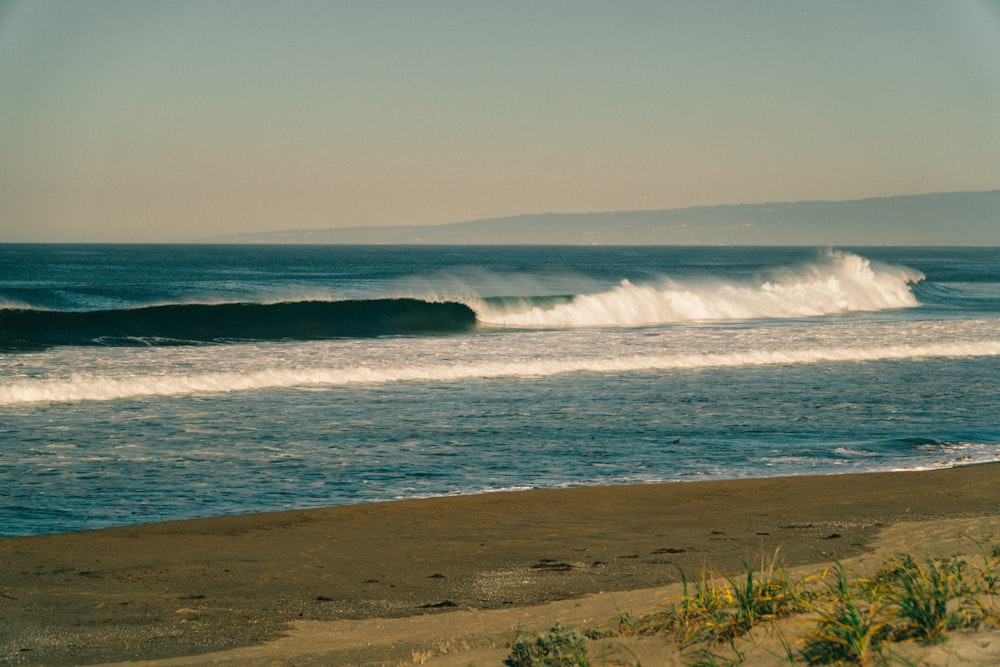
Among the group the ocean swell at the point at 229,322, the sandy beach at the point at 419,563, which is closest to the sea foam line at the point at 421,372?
the sandy beach at the point at 419,563

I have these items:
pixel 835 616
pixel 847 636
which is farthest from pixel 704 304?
pixel 847 636

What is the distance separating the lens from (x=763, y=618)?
13.1ft

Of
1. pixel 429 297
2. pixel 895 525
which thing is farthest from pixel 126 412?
pixel 429 297

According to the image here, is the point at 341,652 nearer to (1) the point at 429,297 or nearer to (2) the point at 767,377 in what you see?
(2) the point at 767,377

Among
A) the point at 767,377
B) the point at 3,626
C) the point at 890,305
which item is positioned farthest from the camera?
the point at 890,305

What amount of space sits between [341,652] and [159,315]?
25.0 m

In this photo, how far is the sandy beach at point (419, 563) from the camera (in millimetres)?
5277

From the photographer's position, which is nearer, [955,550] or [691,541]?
[955,550]

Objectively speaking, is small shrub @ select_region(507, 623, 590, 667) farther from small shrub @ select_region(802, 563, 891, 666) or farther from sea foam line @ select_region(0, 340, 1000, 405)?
sea foam line @ select_region(0, 340, 1000, 405)

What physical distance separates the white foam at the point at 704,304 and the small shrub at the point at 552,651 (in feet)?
96.3

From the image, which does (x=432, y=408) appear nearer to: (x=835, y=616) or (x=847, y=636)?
(x=835, y=616)

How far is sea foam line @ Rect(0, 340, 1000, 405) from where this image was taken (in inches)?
594

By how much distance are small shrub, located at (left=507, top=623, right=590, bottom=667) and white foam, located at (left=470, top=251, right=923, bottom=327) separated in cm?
2935

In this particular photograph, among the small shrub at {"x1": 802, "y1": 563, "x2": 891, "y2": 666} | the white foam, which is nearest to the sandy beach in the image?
the small shrub at {"x1": 802, "y1": 563, "x2": 891, "y2": 666}
